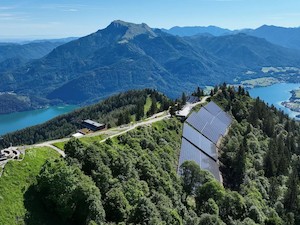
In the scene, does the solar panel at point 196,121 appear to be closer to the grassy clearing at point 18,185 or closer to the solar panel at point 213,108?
the solar panel at point 213,108

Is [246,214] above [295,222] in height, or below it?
above

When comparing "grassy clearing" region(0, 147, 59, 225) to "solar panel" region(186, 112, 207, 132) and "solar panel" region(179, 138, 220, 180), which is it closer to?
"solar panel" region(179, 138, 220, 180)

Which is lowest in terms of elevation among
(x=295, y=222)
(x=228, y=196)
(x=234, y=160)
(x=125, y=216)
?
(x=295, y=222)

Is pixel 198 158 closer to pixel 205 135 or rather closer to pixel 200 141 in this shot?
pixel 200 141

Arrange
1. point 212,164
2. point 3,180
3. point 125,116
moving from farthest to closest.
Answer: point 125,116, point 212,164, point 3,180

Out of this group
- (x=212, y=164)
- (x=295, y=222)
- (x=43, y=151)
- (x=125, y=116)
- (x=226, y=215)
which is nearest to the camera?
(x=43, y=151)

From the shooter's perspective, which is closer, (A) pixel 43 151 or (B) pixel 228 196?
(A) pixel 43 151

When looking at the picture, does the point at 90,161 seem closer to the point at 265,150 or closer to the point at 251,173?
the point at 251,173

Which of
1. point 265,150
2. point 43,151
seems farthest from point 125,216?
point 265,150
